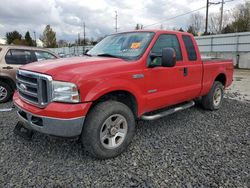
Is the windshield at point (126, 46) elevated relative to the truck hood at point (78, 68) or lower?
elevated

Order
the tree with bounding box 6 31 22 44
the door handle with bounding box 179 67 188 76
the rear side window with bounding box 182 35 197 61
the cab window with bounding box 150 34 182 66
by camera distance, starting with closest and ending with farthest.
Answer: the cab window with bounding box 150 34 182 66 < the door handle with bounding box 179 67 188 76 < the rear side window with bounding box 182 35 197 61 < the tree with bounding box 6 31 22 44

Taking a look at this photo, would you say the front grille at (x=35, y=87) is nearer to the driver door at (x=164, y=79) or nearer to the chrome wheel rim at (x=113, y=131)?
the chrome wheel rim at (x=113, y=131)

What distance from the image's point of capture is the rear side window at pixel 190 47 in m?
4.78

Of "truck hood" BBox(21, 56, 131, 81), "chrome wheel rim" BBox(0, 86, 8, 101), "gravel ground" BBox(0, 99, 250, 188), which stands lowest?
"gravel ground" BBox(0, 99, 250, 188)

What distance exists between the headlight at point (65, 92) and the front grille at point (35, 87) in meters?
0.08

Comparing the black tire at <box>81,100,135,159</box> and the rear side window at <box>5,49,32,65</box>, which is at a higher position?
A: the rear side window at <box>5,49,32,65</box>

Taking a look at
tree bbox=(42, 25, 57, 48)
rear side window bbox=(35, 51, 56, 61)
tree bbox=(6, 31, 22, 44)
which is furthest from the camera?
tree bbox=(6, 31, 22, 44)

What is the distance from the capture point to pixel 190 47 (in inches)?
192

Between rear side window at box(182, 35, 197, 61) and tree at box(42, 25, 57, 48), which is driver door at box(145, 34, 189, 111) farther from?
tree at box(42, 25, 57, 48)

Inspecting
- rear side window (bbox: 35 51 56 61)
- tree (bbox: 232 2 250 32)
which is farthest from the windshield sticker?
tree (bbox: 232 2 250 32)

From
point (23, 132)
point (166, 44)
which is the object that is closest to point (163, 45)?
point (166, 44)

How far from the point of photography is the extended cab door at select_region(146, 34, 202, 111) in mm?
3893

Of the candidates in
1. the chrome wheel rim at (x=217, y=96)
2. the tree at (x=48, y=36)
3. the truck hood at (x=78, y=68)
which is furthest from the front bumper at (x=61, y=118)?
the tree at (x=48, y=36)

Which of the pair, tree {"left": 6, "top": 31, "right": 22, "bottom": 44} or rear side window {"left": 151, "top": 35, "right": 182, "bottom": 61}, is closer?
rear side window {"left": 151, "top": 35, "right": 182, "bottom": 61}
